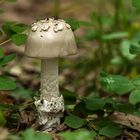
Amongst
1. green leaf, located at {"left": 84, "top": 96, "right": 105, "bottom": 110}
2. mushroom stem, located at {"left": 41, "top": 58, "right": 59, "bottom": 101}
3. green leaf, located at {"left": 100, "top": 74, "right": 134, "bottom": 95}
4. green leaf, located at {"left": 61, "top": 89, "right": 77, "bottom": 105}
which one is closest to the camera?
green leaf, located at {"left": 100, "top": 74, "right": 134, "bottom": 95}

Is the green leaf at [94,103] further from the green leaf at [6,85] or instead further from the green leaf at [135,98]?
the green leaf at [6,85]

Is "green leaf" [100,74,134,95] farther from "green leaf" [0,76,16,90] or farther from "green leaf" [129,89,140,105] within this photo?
"green leaf" [0,76,16,90]

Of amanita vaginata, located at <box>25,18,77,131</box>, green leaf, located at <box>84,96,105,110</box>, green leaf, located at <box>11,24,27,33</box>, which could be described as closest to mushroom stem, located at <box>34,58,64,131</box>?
amanita vaginata, located at <box>25,18,77,131</box>

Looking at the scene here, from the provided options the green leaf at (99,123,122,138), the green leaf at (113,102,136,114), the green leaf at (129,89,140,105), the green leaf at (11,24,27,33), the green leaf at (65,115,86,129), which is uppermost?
the green leaf at (11,24,27,33)

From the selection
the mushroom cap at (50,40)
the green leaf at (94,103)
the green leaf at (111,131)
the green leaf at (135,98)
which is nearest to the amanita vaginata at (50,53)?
the mushroom cap at (50,40)

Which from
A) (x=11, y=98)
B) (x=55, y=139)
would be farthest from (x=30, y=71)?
(x=55, y=139)

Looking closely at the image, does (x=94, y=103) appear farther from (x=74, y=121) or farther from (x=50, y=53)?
(x=50, y=53)

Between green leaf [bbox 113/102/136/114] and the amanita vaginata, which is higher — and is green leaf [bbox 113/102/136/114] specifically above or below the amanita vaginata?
below
